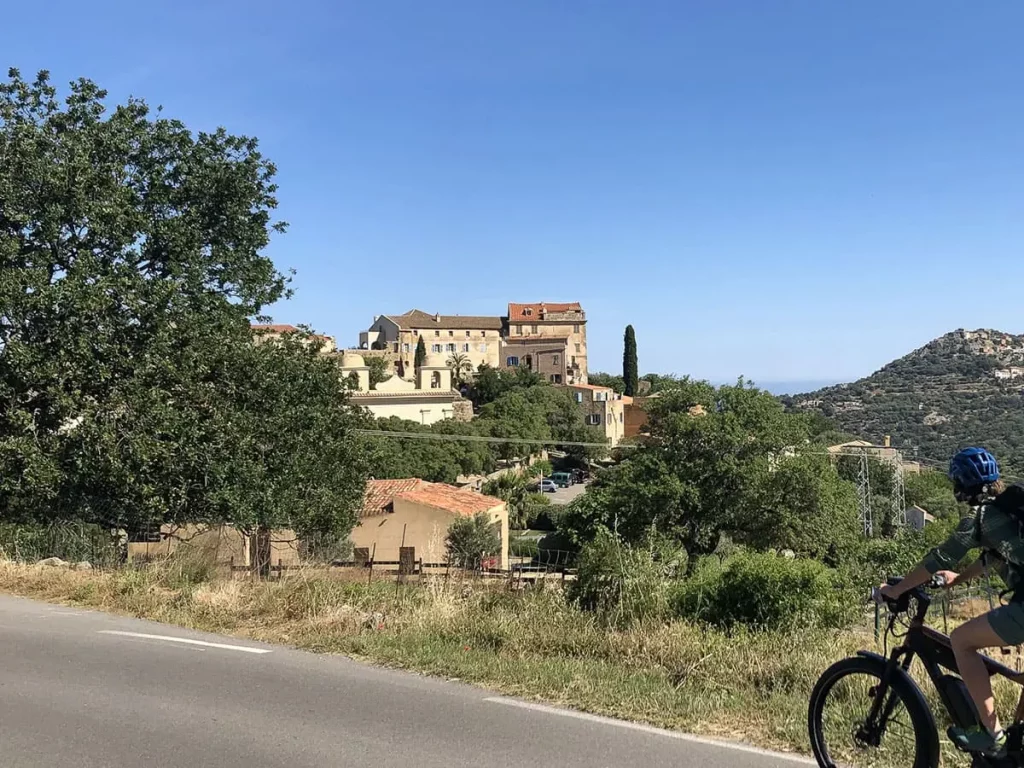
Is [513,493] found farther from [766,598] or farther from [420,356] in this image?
[420,356]

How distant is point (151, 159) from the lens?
19.2 metres

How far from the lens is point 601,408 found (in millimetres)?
102250

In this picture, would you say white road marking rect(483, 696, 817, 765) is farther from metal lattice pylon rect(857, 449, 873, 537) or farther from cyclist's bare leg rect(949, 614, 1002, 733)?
metal lattice pylon rect(857, 449, 873, 537)

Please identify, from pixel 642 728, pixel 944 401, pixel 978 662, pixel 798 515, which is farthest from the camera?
pixel 944 401

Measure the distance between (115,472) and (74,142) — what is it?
24.7ft

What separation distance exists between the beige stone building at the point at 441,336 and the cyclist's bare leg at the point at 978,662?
4788 inches

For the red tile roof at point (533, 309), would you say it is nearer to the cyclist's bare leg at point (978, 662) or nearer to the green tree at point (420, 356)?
the green tree at point (420, 356)

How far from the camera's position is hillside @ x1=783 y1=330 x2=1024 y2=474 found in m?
116

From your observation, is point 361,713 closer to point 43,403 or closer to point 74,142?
point 43,403

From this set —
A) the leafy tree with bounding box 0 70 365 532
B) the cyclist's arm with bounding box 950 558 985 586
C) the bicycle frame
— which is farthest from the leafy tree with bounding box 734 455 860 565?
the cyclist's arm with bounding box 950 558 985 586

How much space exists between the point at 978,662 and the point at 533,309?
139424mm

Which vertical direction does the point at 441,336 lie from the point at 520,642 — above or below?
above

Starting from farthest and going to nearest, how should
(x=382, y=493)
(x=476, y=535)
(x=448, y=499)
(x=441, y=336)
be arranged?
(x=441, y=336) → (x=448, y=499) → (x=382, y=493) → (x=476, y=535)

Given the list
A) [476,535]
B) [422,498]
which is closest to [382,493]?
[422,498]
